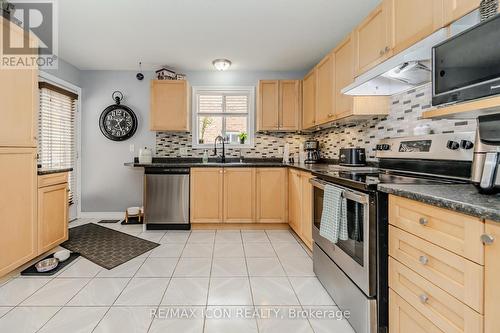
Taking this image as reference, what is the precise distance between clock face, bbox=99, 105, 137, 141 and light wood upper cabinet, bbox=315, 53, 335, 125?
287cm

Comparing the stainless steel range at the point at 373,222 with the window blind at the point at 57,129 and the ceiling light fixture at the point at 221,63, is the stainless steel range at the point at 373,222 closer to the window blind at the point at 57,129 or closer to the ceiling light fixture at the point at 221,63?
the ceiling light fixture at the point at 221,63

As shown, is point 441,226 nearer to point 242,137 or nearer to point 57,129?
point 242,137

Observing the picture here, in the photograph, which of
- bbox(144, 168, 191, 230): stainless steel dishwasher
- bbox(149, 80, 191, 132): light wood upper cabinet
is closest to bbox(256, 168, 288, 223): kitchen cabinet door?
bbox(144, 168, 191, 230): stainless steel dishwasher

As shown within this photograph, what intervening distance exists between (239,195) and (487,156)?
9.31ft

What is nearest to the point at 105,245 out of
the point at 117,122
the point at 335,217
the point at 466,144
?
the point at 117,122

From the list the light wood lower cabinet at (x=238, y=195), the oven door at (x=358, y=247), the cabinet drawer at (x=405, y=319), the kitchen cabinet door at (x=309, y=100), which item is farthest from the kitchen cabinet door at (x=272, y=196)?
the cabinet drawer at (x=405, y=319)

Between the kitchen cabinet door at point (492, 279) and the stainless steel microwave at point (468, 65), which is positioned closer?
the kitchen cabinet door at point (492, 279)

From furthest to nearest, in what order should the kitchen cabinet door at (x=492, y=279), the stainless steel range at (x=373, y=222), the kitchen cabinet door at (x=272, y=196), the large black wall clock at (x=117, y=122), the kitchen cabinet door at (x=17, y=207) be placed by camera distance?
1. the large black wall clock at (x=117, y=122)
2. the kitchen cabinet door at (x=272, y=196)
3. the kitchen cabinet door at (x=17, y=207)
4. the stainless steel range at (x=373, y=222)
5. the kitchen cabinet door at (x=492, y=279)

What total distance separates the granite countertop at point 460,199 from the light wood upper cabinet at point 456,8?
2.82 ft

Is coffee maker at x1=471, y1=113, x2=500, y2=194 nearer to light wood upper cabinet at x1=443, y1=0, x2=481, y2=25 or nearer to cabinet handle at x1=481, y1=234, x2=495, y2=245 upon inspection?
cabinet handle at x1=481, y1=234, x2=495, y2=245

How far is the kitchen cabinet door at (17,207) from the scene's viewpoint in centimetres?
201

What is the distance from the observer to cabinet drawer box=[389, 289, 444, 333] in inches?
40.7

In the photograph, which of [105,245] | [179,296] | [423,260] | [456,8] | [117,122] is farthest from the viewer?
[117,122]

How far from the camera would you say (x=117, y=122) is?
4094 mm
